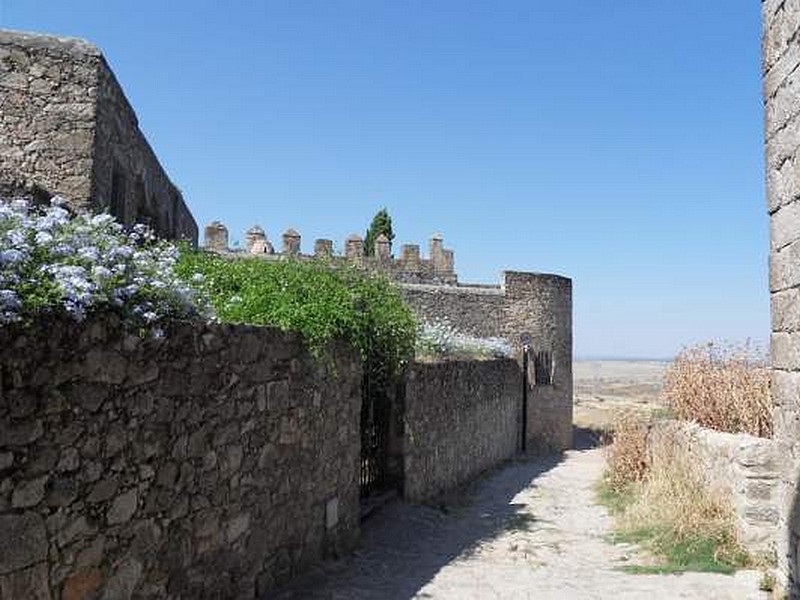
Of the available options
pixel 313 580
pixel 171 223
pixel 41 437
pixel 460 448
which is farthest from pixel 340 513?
pixel 171 223

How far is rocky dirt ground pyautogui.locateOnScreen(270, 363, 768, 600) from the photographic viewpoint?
5934mm

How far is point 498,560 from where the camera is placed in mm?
7387

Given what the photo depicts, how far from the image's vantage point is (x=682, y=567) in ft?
21.7

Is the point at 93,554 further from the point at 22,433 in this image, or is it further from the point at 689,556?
the point at 689,556

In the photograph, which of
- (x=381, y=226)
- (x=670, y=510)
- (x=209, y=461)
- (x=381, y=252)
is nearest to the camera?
(x=209, y=461)

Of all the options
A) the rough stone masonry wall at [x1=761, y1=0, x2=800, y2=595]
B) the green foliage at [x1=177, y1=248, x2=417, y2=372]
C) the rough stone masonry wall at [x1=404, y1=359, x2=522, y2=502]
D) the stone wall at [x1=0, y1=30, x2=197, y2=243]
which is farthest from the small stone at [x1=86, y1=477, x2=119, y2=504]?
the rough stone masonry wall at [x1=404, y1=359, x2=522, y2=502]

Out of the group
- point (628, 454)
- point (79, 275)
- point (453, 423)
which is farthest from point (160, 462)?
point (628, 454)

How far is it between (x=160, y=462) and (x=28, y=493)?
1021 millimetres

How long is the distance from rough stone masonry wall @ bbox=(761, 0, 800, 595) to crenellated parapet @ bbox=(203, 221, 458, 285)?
13.2 m

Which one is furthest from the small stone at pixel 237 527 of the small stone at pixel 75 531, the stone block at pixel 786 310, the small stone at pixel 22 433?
the stone block at pixel 786 310

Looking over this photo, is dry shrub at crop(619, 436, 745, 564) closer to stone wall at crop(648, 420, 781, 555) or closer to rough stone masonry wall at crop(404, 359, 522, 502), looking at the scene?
stone wall at crop(648, 420, 781, 555)

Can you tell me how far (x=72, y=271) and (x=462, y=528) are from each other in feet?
22.1

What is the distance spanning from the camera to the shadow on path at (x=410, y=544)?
5.89m

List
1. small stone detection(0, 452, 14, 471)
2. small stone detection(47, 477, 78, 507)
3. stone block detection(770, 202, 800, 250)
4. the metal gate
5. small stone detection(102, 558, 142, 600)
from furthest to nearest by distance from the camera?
the metal gate < stone block detection(770, 202, 800, 250) < small stone detection(102, 558, 142, 600) < small stone detection(47, 477, 78, 507) < small stone detection(0, 452, 14, 471)
